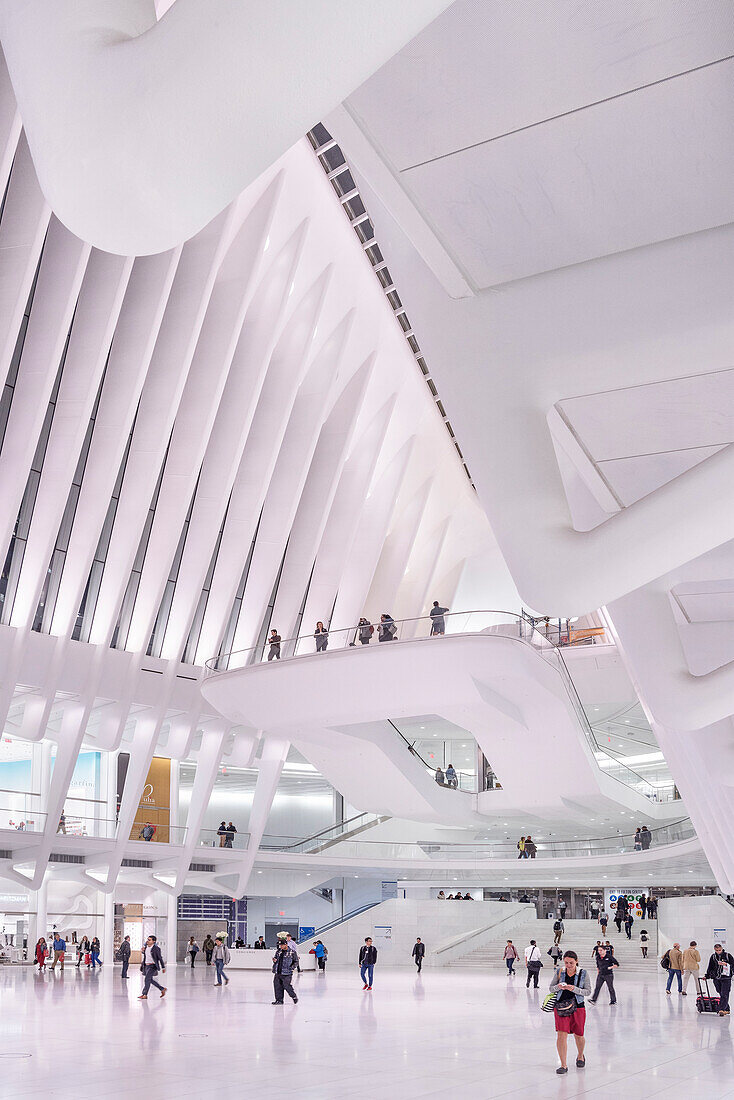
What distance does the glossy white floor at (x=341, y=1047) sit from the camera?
376 inches

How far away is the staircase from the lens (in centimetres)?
3600

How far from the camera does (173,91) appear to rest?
7.94 feet

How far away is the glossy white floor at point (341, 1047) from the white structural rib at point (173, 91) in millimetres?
8416

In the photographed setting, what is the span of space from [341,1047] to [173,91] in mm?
12481

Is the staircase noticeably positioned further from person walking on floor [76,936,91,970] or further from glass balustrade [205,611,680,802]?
person walking on floor [76,936,91,970]

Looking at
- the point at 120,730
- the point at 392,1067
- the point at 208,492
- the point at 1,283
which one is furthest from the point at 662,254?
the point at 120,730

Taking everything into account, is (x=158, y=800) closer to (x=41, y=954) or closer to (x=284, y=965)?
(x=41, y=954)

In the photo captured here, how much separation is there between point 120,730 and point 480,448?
2652cm

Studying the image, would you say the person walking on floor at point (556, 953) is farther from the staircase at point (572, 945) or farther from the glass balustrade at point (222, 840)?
the glass balustrade at point (222, 840)

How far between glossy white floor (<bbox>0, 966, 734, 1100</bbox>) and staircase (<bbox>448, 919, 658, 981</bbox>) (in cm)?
1446

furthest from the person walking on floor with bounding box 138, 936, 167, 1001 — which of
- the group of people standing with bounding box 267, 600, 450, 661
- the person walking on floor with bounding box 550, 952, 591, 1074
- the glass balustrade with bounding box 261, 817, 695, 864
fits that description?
the glass balustrade with bounding box 261, 817, 695, 864

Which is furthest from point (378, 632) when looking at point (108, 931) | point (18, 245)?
point (108, 931)

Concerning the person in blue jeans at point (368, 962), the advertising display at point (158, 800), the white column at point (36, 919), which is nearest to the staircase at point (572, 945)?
the advertising display at point (158, 800)

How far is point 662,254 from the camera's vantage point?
5250 millimetres
